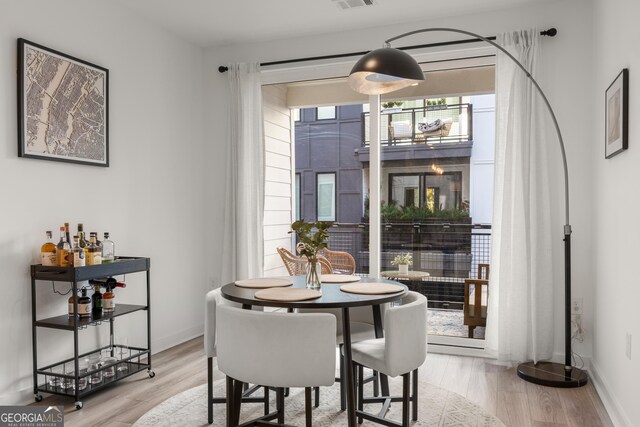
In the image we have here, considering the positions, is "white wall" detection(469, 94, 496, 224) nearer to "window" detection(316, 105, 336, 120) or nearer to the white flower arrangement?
the white flower arrangement

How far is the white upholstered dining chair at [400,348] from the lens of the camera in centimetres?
234

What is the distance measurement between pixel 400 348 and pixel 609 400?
1463 mm

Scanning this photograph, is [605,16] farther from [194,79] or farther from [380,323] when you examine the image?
[194,79]

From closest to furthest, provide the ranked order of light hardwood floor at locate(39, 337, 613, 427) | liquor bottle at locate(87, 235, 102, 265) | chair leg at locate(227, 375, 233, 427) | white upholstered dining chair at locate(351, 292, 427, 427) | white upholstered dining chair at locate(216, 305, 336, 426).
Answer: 1. white upholstered dining chair at locate(216, 305, 336, 426)
2. white upholstered dining chair at locate(351, 292, 427, 427)
3. chair leg at locate(227, 375, 233, 427)
4. light hardwood floor at locate(39, 337, 613, 427)
5. liquor bottle at locate(87, 235, 102, 265)

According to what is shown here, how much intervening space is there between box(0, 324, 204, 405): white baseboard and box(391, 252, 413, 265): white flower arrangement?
75.4 inches

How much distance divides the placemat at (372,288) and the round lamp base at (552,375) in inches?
52.5

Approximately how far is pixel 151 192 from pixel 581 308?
3.42m

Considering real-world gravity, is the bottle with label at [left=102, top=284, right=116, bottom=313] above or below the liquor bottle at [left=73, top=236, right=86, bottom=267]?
below

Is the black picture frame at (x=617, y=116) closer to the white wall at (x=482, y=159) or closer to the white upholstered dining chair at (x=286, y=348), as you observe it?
the white wall at (x=482, y=159)

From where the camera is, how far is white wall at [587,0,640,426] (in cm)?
245

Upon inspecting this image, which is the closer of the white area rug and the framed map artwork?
the white area rug

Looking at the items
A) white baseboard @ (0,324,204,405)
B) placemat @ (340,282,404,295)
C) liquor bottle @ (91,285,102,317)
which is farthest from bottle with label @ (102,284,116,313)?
placemat @ (340,282,404,295)

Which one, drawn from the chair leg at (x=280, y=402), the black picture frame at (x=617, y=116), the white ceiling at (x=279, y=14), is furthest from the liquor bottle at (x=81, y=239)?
the black picture frame at (x=617, y=116)

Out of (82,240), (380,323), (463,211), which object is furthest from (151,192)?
(463,211)
